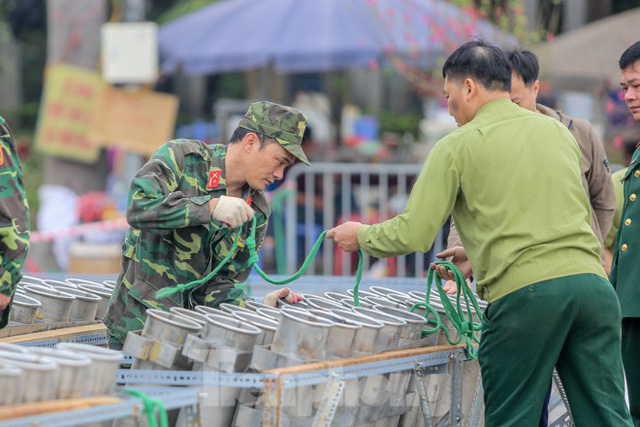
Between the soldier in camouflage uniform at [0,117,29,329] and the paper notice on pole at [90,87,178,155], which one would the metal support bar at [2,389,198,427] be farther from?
the paper notice on pole at [90,87,178,155]

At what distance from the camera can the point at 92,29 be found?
12.6 m

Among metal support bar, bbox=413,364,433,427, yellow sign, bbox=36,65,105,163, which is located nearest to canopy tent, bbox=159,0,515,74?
yellow sign, bbox=36,65,105,163

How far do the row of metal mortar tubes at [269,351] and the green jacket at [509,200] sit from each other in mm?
420

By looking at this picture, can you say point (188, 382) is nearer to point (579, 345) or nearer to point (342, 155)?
point (579, 345)

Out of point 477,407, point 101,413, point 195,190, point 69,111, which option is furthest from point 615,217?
point 69,111

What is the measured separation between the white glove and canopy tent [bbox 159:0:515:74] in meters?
8.21

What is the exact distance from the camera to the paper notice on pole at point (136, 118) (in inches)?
501

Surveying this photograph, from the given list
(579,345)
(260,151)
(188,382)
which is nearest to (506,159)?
(579,345)

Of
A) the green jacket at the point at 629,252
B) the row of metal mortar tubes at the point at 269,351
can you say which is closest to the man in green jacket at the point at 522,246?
the row of metal mortar tubes at the point at 269,351

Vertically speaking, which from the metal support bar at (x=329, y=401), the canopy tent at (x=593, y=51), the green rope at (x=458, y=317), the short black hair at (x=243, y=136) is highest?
the canopy tent at (x=593, y=51)

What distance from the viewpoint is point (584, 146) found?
5.49m

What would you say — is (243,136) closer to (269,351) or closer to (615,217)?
(269,351)

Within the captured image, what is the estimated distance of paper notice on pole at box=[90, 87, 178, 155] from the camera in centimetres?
1273

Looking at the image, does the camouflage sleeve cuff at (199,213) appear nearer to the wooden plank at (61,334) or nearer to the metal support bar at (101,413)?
the metal support bar at (101,413)
